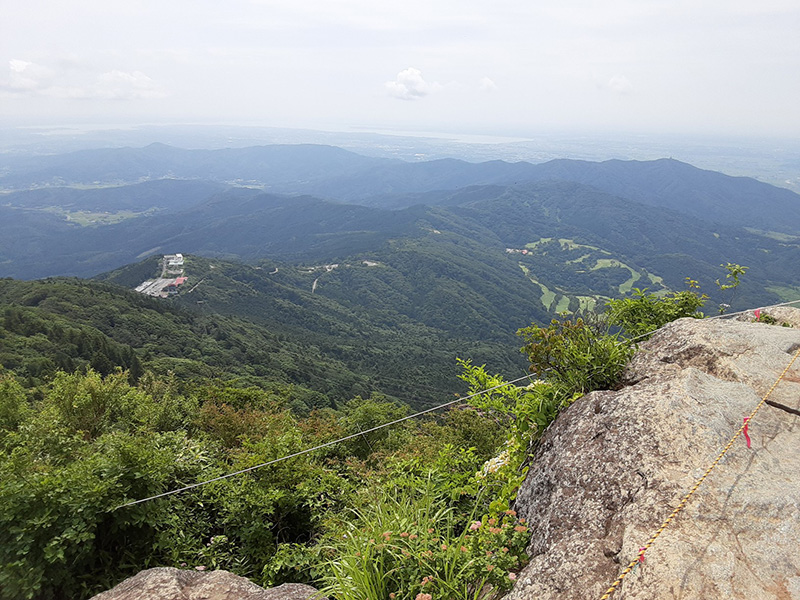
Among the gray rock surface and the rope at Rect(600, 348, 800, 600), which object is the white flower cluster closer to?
the rope at Rect(600, 348, 800, 600)

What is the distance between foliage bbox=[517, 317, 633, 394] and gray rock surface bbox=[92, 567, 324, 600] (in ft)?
13.4

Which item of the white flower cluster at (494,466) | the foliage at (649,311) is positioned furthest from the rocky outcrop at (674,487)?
the foliage at (649,311)

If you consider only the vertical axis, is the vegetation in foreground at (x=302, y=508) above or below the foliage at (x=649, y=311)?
below

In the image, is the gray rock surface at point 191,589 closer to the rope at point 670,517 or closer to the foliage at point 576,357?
the rope at point 670,517

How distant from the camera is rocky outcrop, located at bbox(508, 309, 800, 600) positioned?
3.29 m

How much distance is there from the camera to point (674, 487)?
392 cm

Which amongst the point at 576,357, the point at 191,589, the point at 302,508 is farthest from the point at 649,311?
the point at 191,589

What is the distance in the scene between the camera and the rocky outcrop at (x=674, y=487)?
3.29 metres

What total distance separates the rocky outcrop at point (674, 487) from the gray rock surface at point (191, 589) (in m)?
2.83

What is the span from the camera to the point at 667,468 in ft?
13.5

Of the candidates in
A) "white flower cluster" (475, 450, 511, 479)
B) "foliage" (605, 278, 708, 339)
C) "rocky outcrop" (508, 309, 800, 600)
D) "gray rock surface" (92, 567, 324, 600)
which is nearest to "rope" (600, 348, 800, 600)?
"rocky outcrop" (508, 309, 800, 600)

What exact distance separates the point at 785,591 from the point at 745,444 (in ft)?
5.40

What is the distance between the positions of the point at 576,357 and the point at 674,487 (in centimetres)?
198

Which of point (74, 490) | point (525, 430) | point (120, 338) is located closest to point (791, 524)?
point (525, 430)
